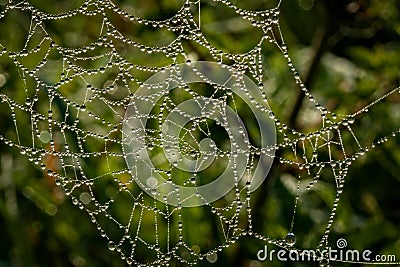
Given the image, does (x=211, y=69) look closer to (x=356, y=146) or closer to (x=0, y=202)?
(x=356, y=146)
